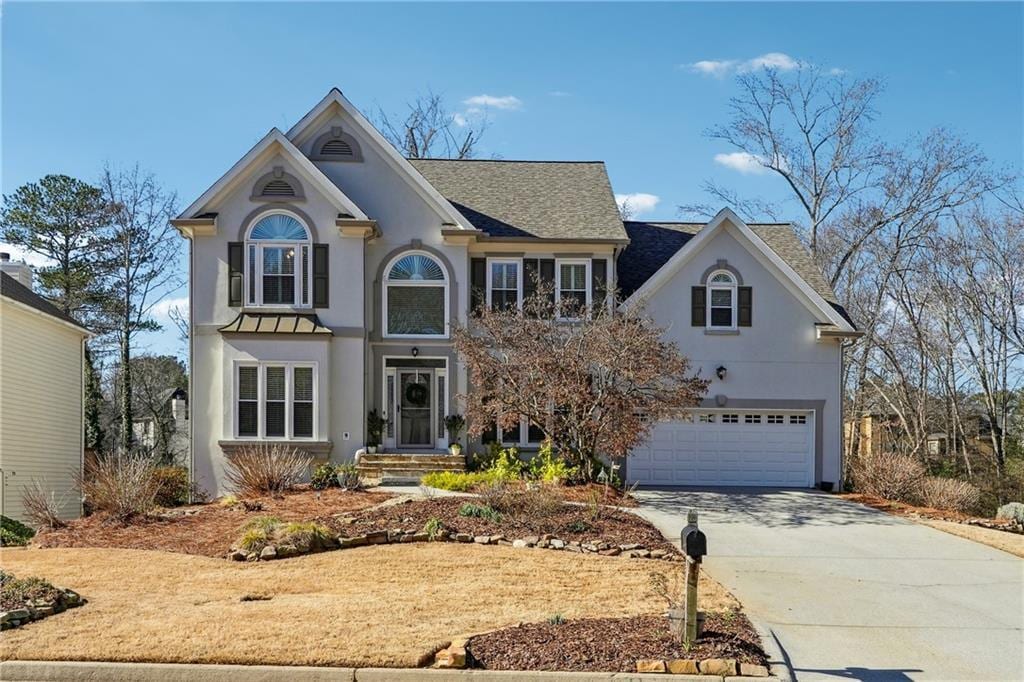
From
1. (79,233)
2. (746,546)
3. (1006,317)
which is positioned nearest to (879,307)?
(1006,317)

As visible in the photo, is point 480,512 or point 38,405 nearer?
point 480,512

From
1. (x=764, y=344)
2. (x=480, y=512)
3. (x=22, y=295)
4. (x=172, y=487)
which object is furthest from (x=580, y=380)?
(x=22, y=295)

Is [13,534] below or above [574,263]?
below

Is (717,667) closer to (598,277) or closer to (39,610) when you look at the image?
(39,610)

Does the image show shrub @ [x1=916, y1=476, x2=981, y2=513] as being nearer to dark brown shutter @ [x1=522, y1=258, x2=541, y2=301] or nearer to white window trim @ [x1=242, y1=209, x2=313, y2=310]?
dark brown shutter @ [x1=522, y1=258, x2=541, y2=301]

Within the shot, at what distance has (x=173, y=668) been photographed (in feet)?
24.2

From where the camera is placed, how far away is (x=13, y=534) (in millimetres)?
15031

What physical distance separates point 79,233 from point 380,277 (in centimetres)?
1731

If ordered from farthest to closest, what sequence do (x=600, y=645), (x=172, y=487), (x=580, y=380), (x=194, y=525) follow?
(x=172, y=487), (x=580, y=380), (x=194, y=525), (x=600, y=645)

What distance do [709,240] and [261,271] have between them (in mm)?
10890

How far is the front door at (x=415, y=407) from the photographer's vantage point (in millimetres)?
22688

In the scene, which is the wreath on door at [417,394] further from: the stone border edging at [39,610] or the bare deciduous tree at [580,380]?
the stone border edging at [39,610]

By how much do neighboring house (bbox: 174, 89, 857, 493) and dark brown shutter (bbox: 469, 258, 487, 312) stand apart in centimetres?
5

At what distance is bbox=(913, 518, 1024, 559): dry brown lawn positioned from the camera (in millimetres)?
14812
